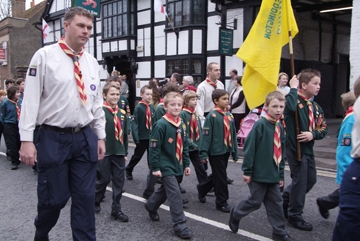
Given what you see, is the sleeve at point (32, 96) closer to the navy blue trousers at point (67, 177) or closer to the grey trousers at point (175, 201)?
the navy blue trousers at point (67, 177)

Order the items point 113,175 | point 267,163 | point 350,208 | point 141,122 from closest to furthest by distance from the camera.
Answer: point 350,208 < point 267,163 < point 113,175 < point 141,122

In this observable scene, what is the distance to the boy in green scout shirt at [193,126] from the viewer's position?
5.79 metres

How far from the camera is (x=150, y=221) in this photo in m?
4.75

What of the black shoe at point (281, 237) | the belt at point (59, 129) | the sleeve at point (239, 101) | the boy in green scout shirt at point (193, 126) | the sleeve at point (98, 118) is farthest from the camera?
the sleeve at point (239, 101)

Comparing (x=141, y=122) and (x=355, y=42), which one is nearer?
(x=141, y=122)

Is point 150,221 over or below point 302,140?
below

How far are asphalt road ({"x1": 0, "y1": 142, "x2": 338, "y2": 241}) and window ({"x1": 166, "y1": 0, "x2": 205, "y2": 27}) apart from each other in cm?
976

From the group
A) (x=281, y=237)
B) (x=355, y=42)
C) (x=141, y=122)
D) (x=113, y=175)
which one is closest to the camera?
(x=281, y=237)

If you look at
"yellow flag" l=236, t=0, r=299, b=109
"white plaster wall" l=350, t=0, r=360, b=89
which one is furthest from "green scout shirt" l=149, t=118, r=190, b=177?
"white plaster wall" l=350, t=0, r=360, b=89

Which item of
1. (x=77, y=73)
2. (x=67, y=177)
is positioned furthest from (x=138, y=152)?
(x=77, y=73)

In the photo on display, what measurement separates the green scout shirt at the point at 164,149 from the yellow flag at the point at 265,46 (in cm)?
110

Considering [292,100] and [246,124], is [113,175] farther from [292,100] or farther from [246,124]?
[246,124]

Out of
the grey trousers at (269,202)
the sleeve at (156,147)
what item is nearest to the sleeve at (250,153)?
the grey trousers at (269,202)

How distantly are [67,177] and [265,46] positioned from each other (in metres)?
2.86
